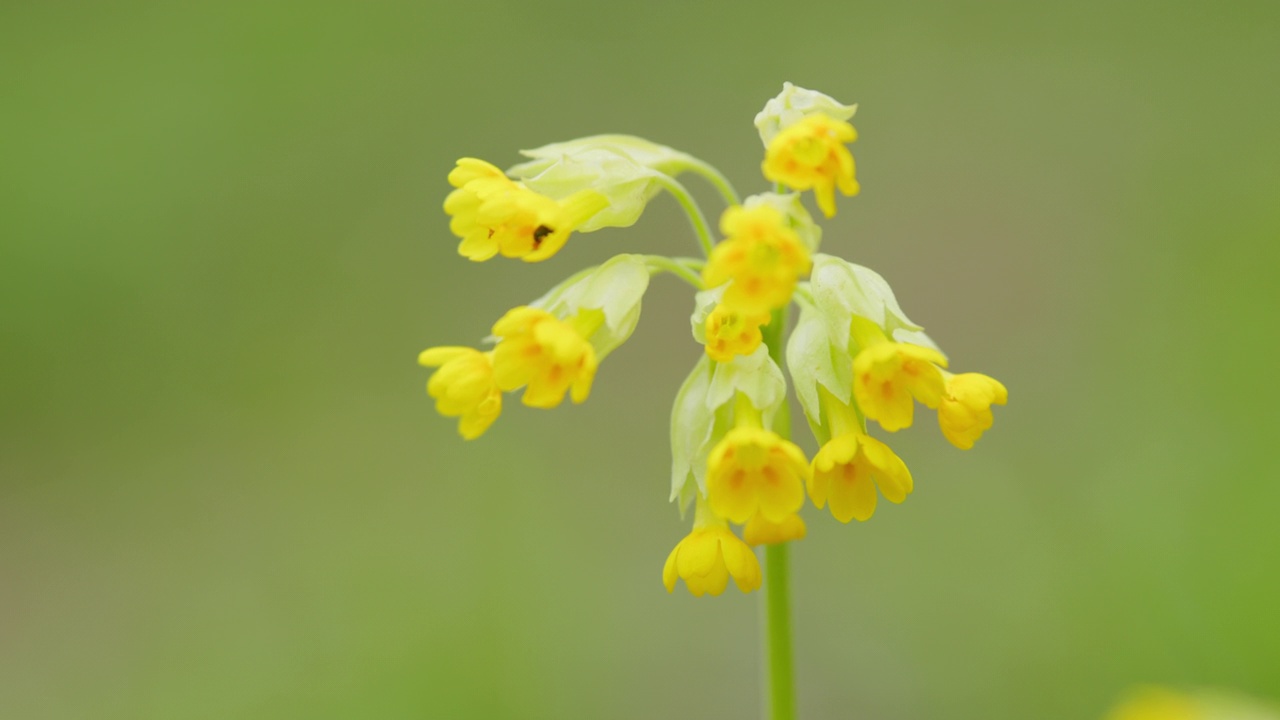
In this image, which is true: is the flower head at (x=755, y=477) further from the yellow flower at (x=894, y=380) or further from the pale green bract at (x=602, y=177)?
the pale green bract at (x=602, y=177)

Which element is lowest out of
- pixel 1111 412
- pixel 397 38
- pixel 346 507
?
pixel 346 507

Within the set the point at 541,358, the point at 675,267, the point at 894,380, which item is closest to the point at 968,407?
the point at 894,380

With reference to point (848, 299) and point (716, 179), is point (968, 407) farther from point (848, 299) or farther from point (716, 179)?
point (716, 179)

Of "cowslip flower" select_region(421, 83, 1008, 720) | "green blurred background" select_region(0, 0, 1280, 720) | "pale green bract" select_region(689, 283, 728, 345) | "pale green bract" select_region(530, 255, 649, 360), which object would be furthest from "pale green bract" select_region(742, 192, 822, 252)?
"green blurred background" select_region(0, 0, 1280, 720)

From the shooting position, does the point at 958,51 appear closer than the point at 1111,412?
No

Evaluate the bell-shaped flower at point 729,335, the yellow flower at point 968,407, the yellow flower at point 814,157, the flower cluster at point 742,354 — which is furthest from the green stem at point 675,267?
the yellow flower at point 968,407

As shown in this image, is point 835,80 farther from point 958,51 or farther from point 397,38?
point 397,38

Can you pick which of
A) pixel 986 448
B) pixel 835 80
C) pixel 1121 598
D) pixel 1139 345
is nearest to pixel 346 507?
pixel 986 448
